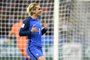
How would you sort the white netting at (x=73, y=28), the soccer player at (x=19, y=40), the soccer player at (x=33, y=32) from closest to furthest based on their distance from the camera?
1. the soccer player at (x=33, y=32)
2. the white netting at (x=73, y=28)
3. the soccer player at (x=19, y=40)

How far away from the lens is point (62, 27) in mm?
10773

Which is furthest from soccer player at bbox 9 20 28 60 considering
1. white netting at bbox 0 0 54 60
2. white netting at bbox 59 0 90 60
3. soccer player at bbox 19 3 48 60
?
soccer player at bbox 19 3 48 60

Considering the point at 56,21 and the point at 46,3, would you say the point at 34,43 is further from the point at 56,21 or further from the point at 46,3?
the point at 46,3

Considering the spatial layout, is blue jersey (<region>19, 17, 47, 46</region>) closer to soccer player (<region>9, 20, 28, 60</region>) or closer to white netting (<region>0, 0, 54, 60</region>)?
white netting (<region>0, 0, 54, 60</region>)

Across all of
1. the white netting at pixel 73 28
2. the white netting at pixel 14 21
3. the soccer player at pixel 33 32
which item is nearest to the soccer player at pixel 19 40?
the white netting at pixel 14 21

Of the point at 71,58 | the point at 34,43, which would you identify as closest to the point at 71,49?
the point at 71,58

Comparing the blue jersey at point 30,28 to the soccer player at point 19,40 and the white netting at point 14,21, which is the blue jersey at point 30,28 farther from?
the soccer player at point 19,40

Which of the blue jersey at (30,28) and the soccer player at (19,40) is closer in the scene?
the blue jersey at (30,28)

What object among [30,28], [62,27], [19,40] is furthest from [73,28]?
[30,28]

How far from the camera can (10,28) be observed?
11.7 m

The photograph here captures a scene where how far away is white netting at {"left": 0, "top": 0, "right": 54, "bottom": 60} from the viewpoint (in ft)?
37.1

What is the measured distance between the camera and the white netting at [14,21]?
37.1 ft

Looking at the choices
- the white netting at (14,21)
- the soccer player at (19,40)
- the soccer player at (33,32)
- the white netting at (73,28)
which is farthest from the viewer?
the soccer player at (19,40)

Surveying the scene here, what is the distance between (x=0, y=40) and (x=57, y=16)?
2.39 meters
